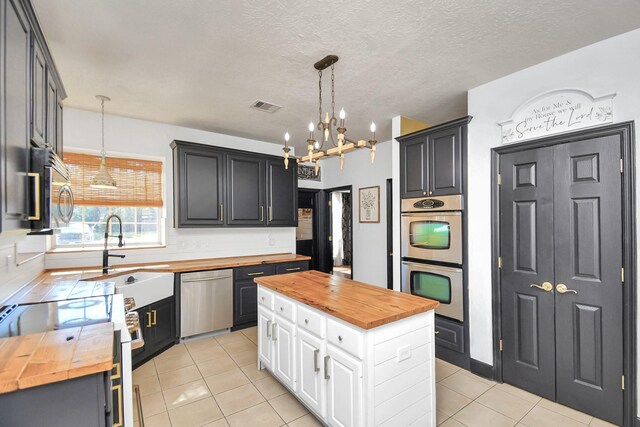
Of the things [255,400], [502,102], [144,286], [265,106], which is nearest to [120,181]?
[144,286]

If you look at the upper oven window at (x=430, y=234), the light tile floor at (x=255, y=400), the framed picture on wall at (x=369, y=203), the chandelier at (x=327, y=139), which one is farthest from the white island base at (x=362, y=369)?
the framed picture on wall at (x=369, y=203)

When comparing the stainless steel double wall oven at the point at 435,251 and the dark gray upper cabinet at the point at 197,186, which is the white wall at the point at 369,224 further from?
the dark gray upper cabinet at the point at 197,186

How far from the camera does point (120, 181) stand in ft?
12.2

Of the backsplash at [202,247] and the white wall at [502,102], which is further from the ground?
the white wall at [502,102]

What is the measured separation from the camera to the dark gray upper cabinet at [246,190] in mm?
4172

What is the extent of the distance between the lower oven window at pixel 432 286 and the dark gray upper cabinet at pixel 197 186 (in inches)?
102

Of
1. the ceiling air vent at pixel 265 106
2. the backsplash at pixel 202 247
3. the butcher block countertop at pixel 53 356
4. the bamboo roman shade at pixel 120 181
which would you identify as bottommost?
the butcher block countertop at pixel 53 356

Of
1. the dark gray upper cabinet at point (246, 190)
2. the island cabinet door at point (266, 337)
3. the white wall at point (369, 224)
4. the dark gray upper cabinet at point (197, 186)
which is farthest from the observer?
the white wall at point (369, 224)

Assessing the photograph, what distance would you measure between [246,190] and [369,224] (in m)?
2.14

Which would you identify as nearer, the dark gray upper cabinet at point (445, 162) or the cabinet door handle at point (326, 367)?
the cabinet door handle at point (326, 367)

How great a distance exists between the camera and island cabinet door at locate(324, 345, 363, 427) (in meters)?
1.69

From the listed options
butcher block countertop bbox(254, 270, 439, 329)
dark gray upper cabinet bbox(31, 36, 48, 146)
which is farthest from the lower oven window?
dark gray upper cabinet bbox(31, 36, 48, 146)

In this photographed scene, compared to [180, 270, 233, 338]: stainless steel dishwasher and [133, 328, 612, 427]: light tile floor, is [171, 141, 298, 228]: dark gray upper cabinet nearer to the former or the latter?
[180, 270, 233, 338]: stainless steel dishwasher

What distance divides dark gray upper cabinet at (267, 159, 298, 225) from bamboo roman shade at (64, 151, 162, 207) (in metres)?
1.46
